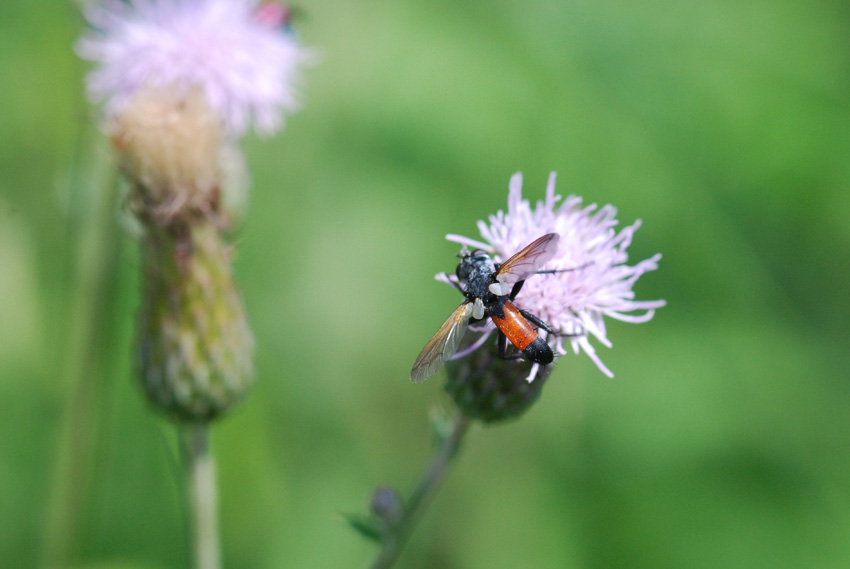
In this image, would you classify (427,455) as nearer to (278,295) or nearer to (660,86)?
(278,295)

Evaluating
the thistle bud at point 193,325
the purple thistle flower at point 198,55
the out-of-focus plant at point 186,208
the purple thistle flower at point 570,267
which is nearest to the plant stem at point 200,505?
the out-of-focus plant at point 186,208

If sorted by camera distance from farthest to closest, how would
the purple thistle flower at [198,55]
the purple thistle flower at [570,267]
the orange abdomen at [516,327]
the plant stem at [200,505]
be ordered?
the purple thistle flower at [198,55] < the plant stem at [200,505] < the purple thistle flower at [570,267] < the orange abdomen at [516,327]

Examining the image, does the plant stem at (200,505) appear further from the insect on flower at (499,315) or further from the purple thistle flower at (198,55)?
the purple thistle flower at (198,55)

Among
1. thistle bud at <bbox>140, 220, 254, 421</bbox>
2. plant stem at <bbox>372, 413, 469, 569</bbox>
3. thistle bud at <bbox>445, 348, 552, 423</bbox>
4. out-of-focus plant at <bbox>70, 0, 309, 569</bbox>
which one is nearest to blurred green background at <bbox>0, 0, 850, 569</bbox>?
out-of-focus plant at <bbox>70, 0, 309, 569</bbox>

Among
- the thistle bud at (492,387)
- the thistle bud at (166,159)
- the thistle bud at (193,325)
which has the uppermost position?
the thistle bud at (166,159)

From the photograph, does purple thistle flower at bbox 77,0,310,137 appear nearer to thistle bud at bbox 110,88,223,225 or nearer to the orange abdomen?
thistle bud at bbox 110,88,223,225

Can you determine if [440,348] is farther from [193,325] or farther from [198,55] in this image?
[198,55]

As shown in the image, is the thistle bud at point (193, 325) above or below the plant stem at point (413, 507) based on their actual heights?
above

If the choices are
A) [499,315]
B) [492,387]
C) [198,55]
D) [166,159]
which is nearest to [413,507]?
Answer: [492,387]
